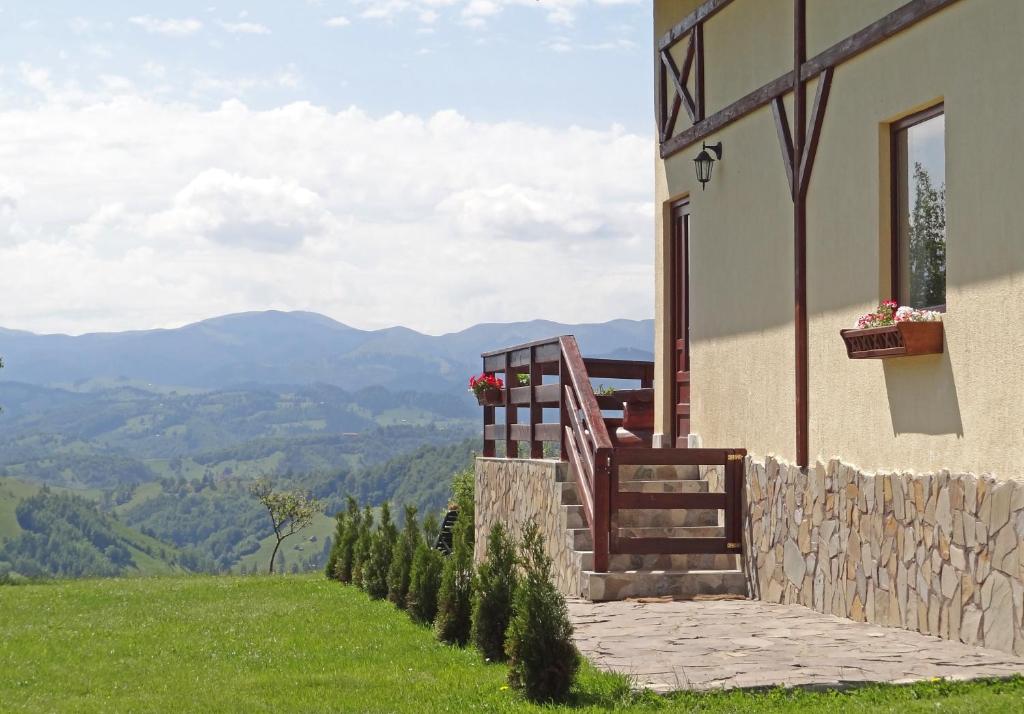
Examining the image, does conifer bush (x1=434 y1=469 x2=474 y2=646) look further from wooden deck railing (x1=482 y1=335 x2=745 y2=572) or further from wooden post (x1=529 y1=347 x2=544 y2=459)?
wooden post (x1=529 y1=347 x2=544 y2=459)

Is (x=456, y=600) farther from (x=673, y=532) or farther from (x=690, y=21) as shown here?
(x=690, y=21)

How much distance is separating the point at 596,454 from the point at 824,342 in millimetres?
2306

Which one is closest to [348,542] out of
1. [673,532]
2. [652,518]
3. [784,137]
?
[652,518]

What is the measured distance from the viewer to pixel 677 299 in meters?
13.7

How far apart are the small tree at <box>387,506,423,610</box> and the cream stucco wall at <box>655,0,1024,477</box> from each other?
10.4ft

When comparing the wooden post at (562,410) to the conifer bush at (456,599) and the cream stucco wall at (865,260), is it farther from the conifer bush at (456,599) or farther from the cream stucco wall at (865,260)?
the conifer bush at (456,599)

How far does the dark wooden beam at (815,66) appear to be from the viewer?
8.66m

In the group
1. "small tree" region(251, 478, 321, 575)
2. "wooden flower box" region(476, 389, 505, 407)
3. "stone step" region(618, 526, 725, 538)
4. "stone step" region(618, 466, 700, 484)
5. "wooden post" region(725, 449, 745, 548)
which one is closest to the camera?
"wooden post" region(725, 449, 745, 548)

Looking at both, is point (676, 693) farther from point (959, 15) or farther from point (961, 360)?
point (959, 15)

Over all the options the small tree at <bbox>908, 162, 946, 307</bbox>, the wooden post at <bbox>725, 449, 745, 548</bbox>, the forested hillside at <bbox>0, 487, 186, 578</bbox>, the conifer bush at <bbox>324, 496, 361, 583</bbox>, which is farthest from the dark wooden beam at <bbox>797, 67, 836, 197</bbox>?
the forested hillside at <bbox>0, 487, 186, 578</bbox>

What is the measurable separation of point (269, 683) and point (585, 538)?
12.9ft

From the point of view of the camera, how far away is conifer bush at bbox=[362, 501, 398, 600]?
45.2 ft

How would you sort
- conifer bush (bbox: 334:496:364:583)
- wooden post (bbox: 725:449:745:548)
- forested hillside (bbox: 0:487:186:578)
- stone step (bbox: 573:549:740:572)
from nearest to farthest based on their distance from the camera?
stone step (bbox: 573:549:740:572)
wooden post (bbox: 725:449:745:548)
conifer bush (bbox: 334:496:364:583)
forested hillside (bbox: 0:487:186:578)

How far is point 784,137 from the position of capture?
1058 centimetres
